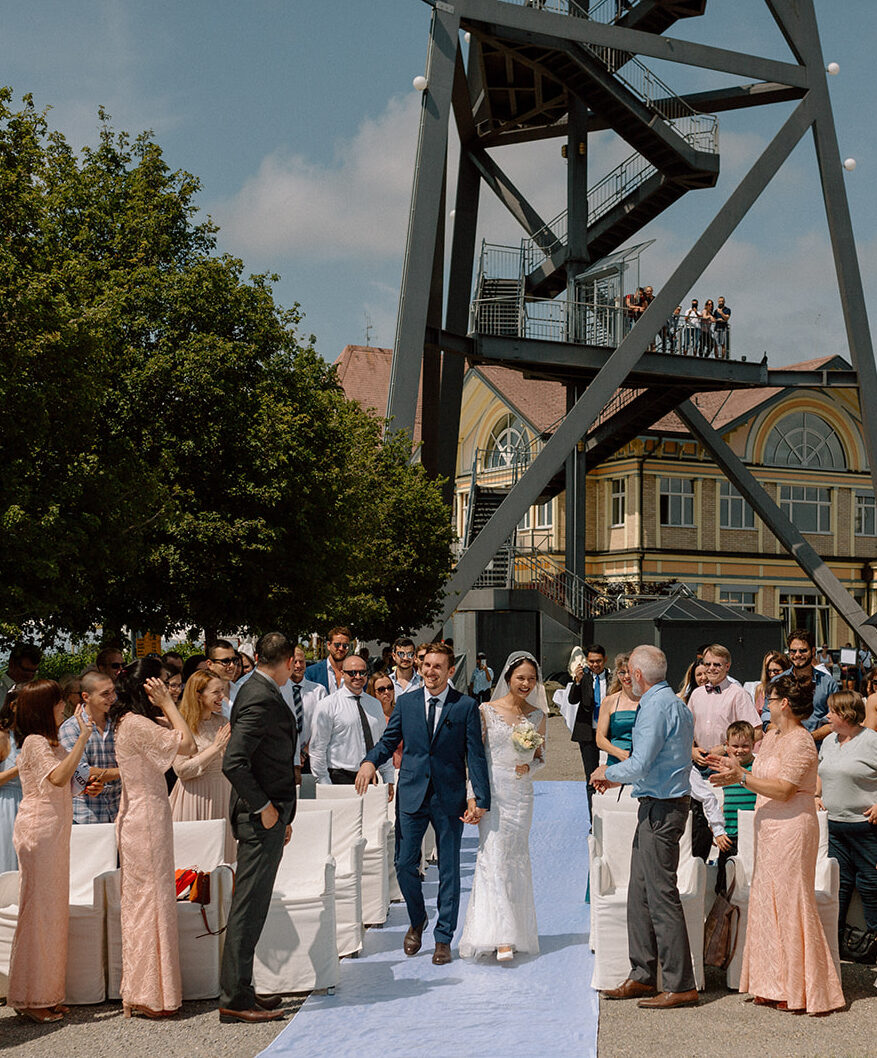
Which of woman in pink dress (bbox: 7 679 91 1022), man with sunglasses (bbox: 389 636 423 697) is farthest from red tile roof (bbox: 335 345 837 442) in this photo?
woman in pink dress (bbox: 7 679 91 1022)

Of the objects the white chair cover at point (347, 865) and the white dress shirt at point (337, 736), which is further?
the white dress shirt at point (337, 736)

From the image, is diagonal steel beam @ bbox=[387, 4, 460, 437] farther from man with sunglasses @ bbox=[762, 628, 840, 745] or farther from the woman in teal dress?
the woman in teal dress

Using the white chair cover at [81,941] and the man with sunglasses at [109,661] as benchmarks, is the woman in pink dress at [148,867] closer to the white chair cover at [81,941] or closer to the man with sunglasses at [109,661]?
the white chair cover at [81,941]

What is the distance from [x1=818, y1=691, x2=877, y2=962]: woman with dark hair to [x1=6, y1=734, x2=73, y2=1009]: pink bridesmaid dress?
5.00 m

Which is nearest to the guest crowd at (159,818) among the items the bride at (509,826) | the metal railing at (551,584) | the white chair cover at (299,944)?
the white chair cover at (299,944)

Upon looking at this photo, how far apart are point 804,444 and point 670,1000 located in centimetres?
4666

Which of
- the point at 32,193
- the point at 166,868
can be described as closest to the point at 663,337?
the point at 32,193

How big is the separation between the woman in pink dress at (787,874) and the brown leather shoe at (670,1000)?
1.19 feet

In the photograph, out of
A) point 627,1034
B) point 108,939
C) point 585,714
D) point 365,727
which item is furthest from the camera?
point 585,714

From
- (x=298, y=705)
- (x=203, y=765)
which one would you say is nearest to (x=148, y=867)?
(x=203, y=765)

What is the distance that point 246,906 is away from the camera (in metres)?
7.22

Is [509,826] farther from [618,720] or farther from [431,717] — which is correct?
[618,720]

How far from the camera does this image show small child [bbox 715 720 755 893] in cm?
848

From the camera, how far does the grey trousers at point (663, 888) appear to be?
7457mm
